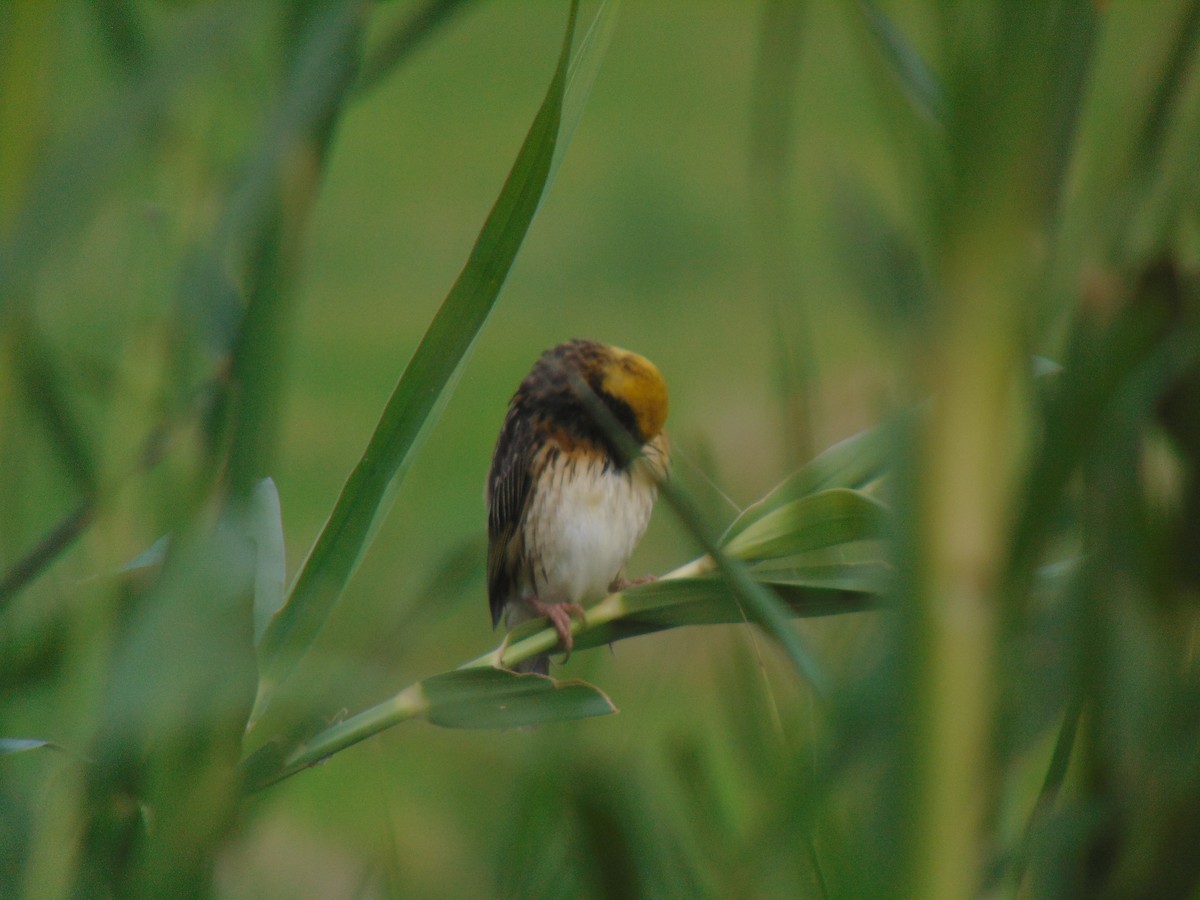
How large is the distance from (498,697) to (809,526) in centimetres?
12

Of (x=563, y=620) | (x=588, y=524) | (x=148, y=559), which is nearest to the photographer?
(x=148, y=559)

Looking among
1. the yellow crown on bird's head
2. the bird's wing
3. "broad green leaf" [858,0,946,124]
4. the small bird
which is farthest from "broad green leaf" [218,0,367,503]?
the bird's wing

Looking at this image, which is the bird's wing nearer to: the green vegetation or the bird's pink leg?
the bird's pink leg

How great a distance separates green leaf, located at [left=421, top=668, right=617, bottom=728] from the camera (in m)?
0.39

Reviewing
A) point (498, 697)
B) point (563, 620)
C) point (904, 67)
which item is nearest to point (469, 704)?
point (498, 697)

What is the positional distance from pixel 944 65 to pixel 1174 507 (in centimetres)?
10

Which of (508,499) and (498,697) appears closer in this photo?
(498,697)

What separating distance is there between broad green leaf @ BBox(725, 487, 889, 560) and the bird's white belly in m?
1.17

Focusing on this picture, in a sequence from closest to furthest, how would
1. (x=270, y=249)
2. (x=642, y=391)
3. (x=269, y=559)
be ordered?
(x=270, y=249)
(x=269, y=559)
(x=642, y=391)

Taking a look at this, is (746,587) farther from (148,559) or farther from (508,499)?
(508,499)

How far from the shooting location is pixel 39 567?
0.99 ft

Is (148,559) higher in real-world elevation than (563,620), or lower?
higher

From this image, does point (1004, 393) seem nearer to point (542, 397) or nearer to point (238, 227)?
point (238, 227)

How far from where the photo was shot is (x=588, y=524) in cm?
163
